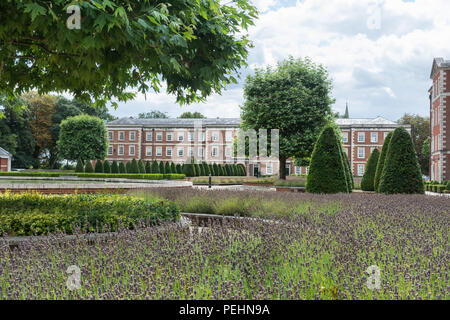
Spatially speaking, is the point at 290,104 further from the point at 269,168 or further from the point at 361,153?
the point at 361,153

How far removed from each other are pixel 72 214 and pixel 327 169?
1074 centimetres

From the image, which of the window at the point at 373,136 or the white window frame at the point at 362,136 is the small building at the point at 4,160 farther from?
the window at the point at 373,136

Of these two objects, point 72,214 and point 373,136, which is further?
point 373,136

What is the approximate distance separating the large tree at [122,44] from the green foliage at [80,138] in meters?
46.7

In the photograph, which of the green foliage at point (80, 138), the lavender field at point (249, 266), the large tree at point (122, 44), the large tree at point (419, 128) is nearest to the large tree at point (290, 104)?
the large tree at point (122, 44)

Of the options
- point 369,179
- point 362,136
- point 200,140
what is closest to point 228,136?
point 200,140

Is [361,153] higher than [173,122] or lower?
lower

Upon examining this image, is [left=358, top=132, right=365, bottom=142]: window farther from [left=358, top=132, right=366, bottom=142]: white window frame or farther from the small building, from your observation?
the small building

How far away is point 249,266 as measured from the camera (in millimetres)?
3643

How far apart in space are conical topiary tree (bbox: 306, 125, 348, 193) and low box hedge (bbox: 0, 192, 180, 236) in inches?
339

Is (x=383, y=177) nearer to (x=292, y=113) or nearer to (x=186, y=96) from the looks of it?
(x=186, y=96)

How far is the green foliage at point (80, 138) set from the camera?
53406 mm

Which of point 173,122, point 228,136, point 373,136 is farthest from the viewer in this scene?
point 173,122
